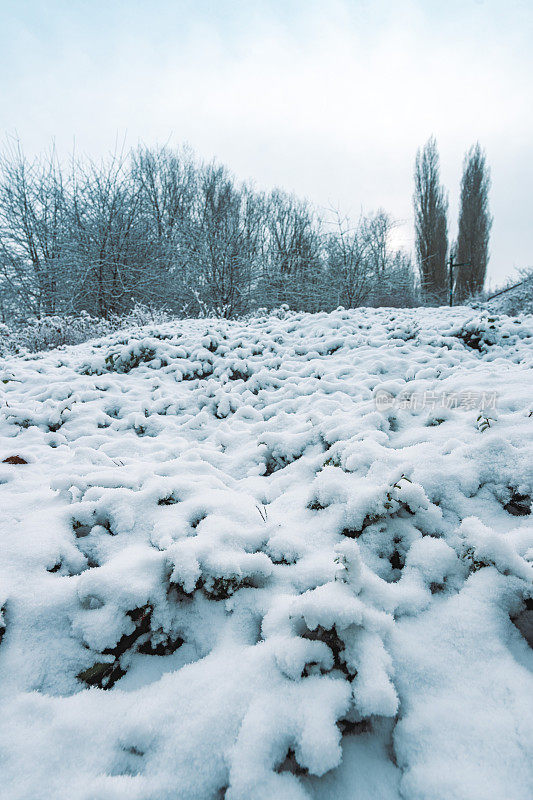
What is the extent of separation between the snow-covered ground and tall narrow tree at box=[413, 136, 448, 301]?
67.8 ft

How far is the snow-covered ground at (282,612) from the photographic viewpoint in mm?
925

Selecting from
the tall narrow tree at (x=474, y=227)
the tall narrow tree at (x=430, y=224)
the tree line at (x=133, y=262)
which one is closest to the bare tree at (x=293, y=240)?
the tree line at (x=133, y=262)

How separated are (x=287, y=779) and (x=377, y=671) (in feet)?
1.12

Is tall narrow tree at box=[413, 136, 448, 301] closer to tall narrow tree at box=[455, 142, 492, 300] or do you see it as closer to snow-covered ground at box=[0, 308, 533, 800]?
tall narrow tree at box=[455, 142, 492, 300]

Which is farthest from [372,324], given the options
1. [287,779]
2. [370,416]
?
[287,779]

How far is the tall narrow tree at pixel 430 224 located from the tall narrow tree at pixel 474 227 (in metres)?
1.36

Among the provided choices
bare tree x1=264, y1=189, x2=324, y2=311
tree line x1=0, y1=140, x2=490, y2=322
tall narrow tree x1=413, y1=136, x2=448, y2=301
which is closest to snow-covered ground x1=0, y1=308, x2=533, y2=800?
tree line x1=0, y1=140, x2=490, y2=322

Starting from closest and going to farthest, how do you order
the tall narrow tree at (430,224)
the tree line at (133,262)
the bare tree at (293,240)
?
the tree line at (133,262) → the bare tree at (293,240) → the tall narrow tree at (430,224)

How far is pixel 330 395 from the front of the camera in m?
3.38

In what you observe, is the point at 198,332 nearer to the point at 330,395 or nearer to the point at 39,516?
the point at 330,395

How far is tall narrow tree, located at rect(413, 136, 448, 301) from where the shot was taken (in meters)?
20.8

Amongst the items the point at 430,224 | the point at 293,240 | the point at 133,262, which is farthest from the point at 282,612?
the point at 430,224

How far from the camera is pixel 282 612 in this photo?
4.18 feet

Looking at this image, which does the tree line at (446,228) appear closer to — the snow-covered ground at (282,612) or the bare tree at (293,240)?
the bare tree at (293,240)
